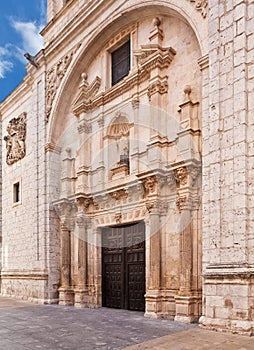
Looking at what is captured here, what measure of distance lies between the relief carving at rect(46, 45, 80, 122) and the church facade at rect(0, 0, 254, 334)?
83mm

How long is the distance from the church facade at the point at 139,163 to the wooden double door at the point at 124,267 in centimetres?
4

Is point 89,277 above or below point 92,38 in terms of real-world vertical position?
below

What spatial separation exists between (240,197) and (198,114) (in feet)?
8.84

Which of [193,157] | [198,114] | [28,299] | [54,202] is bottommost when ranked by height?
[28,299]

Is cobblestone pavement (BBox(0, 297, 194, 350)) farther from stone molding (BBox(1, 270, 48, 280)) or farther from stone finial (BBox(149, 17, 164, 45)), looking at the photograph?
stone finial (BBox(149, 17, 164, 45))

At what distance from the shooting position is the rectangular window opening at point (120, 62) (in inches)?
426

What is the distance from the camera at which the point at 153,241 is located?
862 centimetres

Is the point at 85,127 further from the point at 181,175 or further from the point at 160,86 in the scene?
the point at 181,175

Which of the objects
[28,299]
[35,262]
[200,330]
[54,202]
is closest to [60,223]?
[54,202]

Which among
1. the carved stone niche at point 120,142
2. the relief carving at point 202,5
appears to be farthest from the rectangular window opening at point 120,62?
the relief carving at point 202,5

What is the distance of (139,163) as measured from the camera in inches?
377

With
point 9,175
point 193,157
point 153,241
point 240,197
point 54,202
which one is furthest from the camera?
point 9,175

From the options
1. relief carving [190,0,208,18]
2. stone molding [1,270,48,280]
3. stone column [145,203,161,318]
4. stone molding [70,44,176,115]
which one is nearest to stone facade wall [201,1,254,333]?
relief carving [190,0,208,18]

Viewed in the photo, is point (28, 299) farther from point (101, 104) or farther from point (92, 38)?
point (92, 38)
